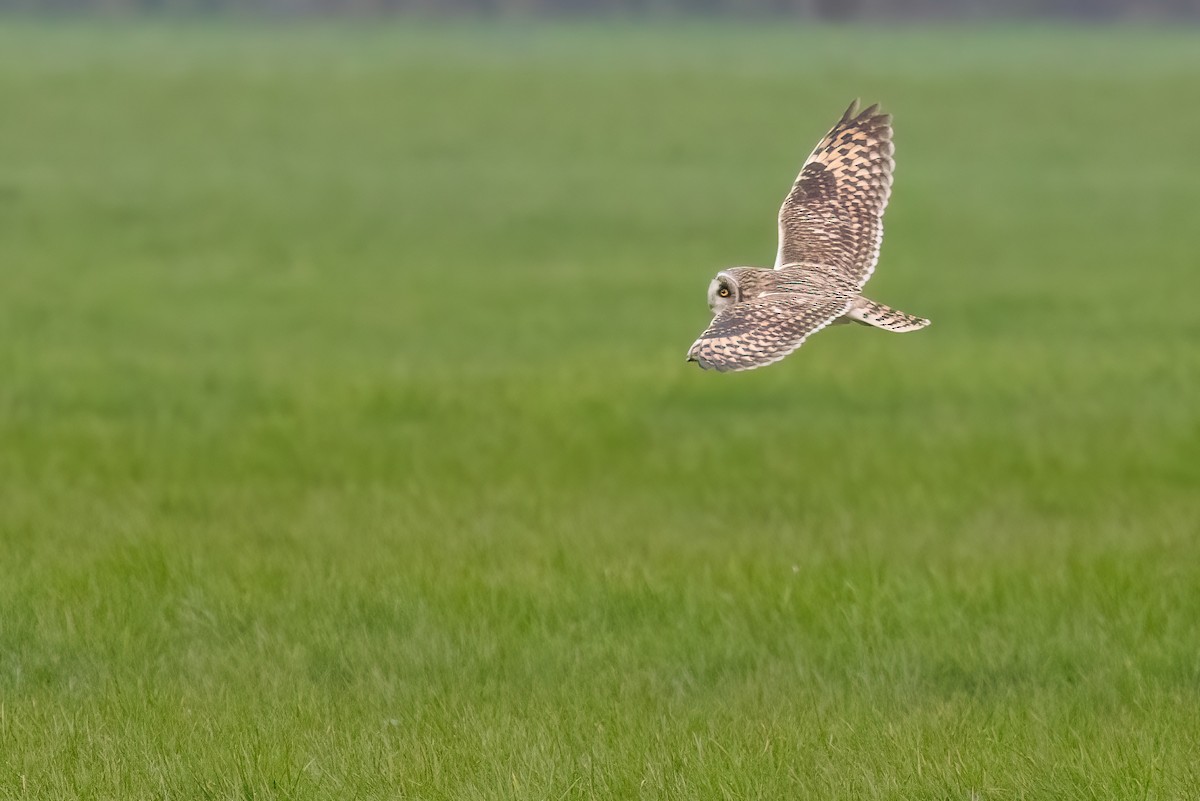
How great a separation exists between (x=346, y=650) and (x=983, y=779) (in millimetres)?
2732

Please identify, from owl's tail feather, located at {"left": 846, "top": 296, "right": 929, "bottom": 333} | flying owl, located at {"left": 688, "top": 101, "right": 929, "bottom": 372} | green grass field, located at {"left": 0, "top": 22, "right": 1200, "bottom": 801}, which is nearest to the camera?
flying owl, located at {"left": 688, "top": 101, "right": 929, "bottom": 372}

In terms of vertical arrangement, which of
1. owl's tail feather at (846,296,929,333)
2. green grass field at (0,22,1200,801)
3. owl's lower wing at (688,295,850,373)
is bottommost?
green grass field at (0,22,1200,801)

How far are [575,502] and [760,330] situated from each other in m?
7.84

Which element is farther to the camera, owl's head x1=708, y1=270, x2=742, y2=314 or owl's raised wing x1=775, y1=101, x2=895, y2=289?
owl's raised wing x1=775, y1=101, x2=895, y2=289

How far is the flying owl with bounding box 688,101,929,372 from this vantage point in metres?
4.36

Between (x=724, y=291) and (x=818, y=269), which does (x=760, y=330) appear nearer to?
(x=724, y=291)

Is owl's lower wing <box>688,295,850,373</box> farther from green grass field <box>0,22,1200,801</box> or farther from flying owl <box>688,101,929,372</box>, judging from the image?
green grass field <box>0,22,1200,801</box>

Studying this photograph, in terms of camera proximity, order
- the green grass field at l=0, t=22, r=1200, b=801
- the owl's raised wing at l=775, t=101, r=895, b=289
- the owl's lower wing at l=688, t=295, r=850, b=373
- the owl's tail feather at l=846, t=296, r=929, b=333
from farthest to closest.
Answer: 1. the green grass field at l=0, t=22, r=1200, b=801
2. the owl's raised wing at l=775, t=101, r=895, b=289
3. the owl's tail feather at l=846, t=296, r=929, b=333
4. the owl's lower wing at l=688, t=295, r=850, b=373

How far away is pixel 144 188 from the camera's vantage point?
115ft

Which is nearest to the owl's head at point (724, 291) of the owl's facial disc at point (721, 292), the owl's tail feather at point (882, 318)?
the owl's facial disc at point (721, 292)

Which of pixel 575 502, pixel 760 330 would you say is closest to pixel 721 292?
pixel 760 330

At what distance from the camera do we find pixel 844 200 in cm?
602

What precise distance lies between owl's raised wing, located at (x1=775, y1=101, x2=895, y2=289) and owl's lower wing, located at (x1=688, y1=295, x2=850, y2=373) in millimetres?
722

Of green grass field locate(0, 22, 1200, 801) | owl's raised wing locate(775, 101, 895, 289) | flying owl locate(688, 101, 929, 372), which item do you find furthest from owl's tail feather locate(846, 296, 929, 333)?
green grass field locate(0, 22, 1200, 801)
